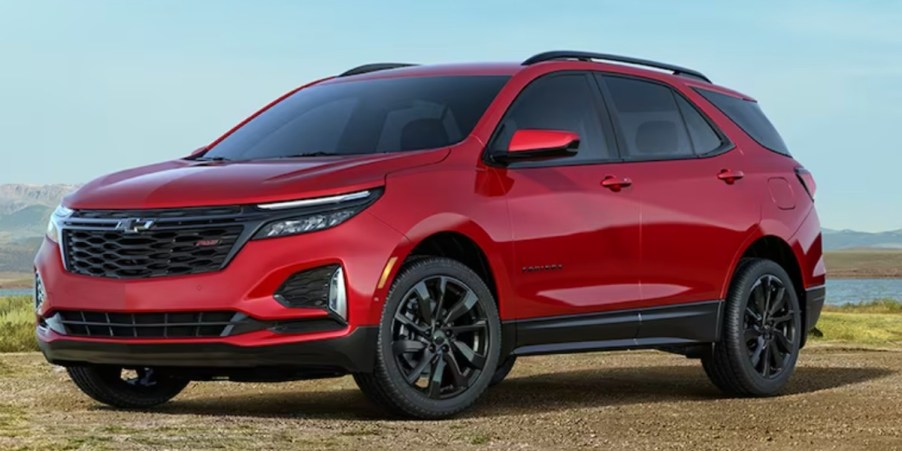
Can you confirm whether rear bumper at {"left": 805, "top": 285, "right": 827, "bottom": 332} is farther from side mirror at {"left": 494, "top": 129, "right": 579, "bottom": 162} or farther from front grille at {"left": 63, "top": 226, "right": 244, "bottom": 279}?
front grille at {"left": 63, "top": 226, "right": 244, "bottom": 279}

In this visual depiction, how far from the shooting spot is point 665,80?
984 cm

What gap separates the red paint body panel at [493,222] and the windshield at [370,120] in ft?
0.53

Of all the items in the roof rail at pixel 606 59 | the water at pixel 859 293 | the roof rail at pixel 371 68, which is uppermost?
the roof rail at pixel 606 59

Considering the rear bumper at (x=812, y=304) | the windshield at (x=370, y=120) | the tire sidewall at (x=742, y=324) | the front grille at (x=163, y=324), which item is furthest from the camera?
the rear bumper at (x=812, y=304)

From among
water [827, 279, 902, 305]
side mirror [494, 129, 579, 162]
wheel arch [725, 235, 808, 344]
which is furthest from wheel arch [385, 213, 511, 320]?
water [827, 279, 902, 305]

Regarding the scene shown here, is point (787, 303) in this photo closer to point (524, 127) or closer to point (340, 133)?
point (524, 127)

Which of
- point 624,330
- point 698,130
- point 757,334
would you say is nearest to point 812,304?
point 757,334

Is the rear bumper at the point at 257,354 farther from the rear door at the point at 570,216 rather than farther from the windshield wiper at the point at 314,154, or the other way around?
the windshield wiper at the point at 314,154

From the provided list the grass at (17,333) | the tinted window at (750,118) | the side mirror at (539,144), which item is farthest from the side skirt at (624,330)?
the grass at (17,333)

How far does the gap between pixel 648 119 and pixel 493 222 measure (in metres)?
2.00

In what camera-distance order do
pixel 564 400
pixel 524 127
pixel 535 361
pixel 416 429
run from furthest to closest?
pixel 535 361 < pixel 564 400 < pixel 524 127 < pixel 416 429

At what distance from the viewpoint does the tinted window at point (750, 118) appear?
10258 millimetres

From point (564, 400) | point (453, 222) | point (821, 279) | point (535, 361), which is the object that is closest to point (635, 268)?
point (564, 400)

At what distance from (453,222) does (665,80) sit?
2801 mm
